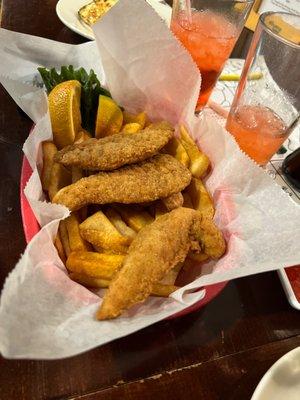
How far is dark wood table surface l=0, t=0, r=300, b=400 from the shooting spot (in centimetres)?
69

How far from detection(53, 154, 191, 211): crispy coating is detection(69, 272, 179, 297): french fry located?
0.44 feet

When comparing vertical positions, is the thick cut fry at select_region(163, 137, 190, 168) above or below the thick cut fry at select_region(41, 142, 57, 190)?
above

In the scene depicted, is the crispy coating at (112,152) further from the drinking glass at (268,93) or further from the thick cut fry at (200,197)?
the drinking glass at (268,93)

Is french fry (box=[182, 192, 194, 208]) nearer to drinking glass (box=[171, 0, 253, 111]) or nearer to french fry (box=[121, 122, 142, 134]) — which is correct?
french fry (box=[121, 122, 142, 134])

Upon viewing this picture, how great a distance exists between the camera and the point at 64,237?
0.77 meters

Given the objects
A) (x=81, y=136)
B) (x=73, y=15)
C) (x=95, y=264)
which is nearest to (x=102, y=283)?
(x=95, y=264)

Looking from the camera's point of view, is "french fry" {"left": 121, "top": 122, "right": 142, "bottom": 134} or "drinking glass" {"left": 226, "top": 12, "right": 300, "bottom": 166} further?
"drinking glass" {"left": 226, "top": 12, "right": 300, "bottom": 166}

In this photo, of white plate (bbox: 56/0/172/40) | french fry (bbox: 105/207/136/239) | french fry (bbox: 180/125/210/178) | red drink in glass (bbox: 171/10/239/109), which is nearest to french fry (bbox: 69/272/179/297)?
french fry (bbox: 105/207/136/239)

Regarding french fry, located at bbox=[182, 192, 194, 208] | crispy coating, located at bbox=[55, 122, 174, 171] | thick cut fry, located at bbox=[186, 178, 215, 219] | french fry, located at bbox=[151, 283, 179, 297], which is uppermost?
crispy coating, located at bbox=[55, 122, 174, 171]

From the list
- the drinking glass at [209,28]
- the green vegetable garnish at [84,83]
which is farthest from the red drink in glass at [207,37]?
the green vegetable garnish at [84,83]

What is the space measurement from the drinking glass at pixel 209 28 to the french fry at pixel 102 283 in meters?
0.81

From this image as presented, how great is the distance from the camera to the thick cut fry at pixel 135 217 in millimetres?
807

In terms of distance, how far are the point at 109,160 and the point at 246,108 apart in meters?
0.61

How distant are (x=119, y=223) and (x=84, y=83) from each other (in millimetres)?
447
